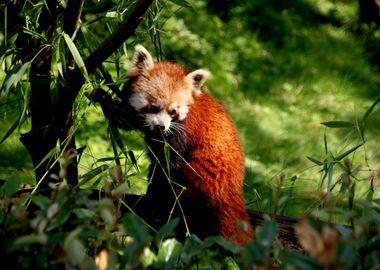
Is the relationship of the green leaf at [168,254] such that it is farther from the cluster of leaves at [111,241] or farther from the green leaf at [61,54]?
the green leaf at [61,54]

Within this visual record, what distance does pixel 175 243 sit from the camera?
166cm

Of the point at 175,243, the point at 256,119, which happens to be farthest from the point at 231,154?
the point at 256,119

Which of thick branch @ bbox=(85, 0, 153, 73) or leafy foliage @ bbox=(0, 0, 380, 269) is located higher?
thick branch @ bbox=(85, 0, 153, 73)

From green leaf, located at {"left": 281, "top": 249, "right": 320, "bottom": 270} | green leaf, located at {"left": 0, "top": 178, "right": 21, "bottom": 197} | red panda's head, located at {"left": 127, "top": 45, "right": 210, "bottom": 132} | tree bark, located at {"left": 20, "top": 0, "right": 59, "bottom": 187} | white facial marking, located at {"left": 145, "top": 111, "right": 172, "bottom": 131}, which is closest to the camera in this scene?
green leaf, located at {"left": 281, "top": 249, "right": 320, "bottom": 270}

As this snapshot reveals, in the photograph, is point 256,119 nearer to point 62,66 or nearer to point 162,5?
point 162,5

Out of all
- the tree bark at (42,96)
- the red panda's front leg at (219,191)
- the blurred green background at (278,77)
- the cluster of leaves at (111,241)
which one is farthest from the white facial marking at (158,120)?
the cluster of leaves at (111,241)

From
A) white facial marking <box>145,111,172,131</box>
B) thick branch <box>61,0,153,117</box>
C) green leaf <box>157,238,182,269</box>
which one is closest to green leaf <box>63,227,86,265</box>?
green leaf <box>157,238,182,269</box>

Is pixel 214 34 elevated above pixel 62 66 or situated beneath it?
situated beneath

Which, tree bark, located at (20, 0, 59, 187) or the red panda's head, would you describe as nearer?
tree bark, located at (20, 0, 59, 187)

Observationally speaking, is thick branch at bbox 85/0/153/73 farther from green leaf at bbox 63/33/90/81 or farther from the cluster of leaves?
the cluster of leaves

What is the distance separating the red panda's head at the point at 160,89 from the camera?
12.1 ft

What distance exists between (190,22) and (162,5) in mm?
3602

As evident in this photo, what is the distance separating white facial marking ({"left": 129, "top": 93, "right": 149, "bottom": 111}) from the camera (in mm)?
3711

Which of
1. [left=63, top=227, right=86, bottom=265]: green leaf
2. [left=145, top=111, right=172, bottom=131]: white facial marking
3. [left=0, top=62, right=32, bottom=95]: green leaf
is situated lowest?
[left=145, top=111, right=172, bottom=131]: white facial marking
